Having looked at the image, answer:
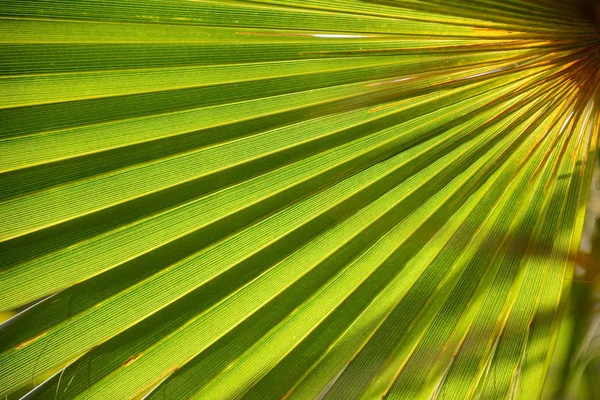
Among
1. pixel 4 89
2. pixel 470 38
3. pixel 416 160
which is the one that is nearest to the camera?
pixel 4 89

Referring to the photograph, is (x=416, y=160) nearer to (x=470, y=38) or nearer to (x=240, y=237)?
(x=470, y=38)

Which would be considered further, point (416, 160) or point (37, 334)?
point (416, 160)

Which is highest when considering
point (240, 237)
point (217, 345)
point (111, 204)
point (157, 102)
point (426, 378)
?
point (157, 102)

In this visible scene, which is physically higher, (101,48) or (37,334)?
(101,48)

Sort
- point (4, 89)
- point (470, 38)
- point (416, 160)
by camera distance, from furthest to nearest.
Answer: point (416, 160) → point (470, 38) → point (4, 89)

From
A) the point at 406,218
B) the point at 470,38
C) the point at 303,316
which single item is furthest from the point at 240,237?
the point at 470,38

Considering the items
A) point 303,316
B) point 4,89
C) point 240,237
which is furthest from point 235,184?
point 4,89
